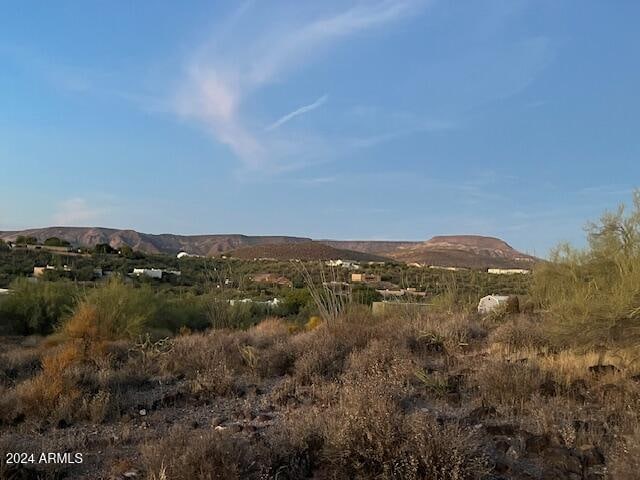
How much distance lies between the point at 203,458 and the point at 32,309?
67.0 ft

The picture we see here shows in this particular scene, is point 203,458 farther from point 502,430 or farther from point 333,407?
point 502,430

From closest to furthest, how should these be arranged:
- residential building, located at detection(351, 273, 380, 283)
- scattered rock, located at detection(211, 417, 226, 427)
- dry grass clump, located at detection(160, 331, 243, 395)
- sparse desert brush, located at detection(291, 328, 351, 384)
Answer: scattered rock, located at detection(211, 417, 226, 427) < dry grass clump, located at detection(160, 331, 243, 395) < sparse desert brush, located at detection(291, 328, 351, 384) < residential building, located at detection(351, 273, 380, 283)

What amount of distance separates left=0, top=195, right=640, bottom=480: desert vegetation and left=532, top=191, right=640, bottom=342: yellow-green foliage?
4 centimetres

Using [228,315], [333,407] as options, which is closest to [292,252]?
[228,315]

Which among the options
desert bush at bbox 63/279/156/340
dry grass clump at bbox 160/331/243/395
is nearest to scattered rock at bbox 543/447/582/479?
dry grass clump at bbox 160/331/243/395

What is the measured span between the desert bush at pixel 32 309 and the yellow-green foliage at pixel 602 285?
1726 centimetres

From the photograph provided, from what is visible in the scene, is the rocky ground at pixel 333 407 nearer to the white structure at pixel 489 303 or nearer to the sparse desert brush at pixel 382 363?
the sparse desert brush at pixel 382 363

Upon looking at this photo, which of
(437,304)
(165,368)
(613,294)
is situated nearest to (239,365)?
(165,368)

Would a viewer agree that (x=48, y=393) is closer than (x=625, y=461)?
No

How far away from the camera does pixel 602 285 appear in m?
12.1

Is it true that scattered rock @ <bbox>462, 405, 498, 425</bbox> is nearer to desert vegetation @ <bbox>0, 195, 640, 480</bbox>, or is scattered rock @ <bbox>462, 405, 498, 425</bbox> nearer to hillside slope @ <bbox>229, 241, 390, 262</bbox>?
desert vegetation @ <bbox>0, 195, 640, 480</bbox>

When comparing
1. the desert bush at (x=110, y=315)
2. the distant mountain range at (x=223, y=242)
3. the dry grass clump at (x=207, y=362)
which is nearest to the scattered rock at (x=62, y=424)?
the dry grass clump at (x=207, y=362)

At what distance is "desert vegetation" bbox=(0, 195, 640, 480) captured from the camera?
615cm

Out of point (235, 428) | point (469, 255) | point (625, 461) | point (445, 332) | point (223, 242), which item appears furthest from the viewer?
point (223, 242)
